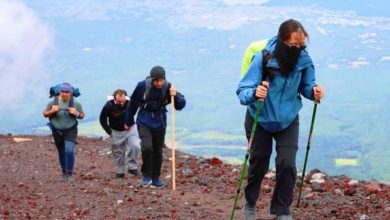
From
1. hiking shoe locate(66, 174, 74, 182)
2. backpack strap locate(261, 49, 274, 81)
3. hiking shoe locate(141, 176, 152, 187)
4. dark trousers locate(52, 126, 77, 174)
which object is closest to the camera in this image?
backpack strap locate(261, 49, 274, 81)

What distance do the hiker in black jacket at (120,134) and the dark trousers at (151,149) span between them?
1.76 meters

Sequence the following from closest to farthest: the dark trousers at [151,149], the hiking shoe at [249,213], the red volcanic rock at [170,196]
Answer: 1. the hiking shoe at [249,213]
2. the red volcanic rock at [170,196]
3. the dark trousers at [151,149]

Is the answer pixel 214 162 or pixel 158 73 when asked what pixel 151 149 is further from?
pixel 214 162

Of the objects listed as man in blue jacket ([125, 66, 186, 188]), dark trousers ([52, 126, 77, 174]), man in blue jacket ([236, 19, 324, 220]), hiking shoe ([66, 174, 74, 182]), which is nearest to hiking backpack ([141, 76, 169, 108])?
man in blue jacket ([125, 66, 186, 188])

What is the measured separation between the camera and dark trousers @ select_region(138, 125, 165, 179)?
538 inches

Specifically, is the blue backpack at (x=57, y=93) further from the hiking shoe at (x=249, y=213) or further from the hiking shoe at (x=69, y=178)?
the hiking shoe at (x=249, y=213)

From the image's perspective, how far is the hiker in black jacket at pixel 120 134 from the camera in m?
15.6

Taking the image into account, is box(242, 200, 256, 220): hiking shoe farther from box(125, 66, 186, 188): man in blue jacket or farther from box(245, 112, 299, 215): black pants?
box(125, 66, 186, 188): man in blue jacket

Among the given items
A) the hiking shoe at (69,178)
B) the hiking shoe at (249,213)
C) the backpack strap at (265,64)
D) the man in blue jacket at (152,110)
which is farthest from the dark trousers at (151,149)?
the backpack strap at (265,64)

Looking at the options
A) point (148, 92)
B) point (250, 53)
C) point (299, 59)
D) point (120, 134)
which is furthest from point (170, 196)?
point (299, 59)

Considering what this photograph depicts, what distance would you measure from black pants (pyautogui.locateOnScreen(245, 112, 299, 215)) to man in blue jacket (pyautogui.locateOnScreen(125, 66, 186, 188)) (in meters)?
3.86

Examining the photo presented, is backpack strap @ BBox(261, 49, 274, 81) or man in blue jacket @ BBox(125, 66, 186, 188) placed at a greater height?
backpack strap @ BBox(261, 49, 274, 81)

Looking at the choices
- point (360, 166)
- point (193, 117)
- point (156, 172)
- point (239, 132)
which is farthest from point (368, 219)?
point (193, 117)

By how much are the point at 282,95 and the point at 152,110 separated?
4638mm
